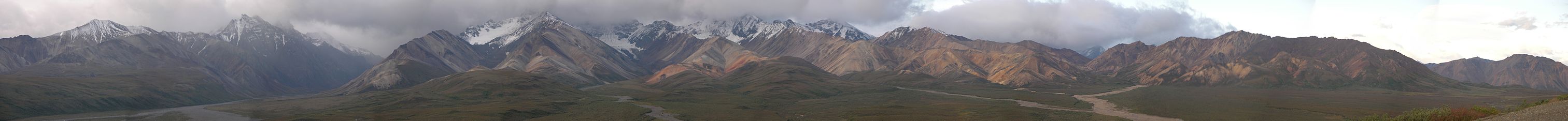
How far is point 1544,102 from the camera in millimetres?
189500

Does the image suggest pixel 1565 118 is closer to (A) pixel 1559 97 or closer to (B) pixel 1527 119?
(B) pixel 1527 119

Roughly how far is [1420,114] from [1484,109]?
9494 mm

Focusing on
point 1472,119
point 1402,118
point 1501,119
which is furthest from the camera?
point 1402,118

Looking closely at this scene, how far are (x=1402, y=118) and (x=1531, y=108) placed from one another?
71.6ft

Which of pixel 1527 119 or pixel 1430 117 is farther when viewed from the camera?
pixel 1430 117

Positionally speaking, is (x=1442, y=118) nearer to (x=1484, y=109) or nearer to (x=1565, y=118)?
(x=1484, y=109)

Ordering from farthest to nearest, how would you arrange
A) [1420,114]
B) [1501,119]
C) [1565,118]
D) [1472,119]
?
[1420,114], [1472,119], [1501,119], [1565,118]

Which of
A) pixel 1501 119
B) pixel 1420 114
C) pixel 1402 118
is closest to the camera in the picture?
pixel 1501 119

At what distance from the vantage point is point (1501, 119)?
516 ft

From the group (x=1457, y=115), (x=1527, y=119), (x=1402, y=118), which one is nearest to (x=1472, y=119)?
(x=1457, y=115)

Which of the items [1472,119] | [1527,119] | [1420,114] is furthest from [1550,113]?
[1420,114]

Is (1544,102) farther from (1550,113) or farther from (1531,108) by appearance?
(1550,113)

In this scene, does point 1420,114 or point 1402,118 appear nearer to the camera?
point 1420,114

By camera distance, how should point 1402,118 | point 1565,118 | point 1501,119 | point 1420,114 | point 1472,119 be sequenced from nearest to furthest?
point 1565,118
point 1501,119
point 1472,119
point 1420,114
point 1402,118
